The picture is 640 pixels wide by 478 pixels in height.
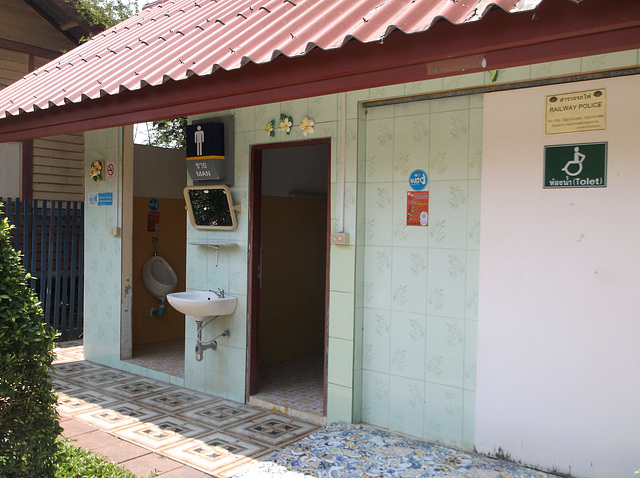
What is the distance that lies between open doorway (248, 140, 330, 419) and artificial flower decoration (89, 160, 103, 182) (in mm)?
2028

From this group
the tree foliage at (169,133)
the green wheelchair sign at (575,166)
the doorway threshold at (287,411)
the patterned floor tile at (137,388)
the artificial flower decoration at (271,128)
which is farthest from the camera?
the tree foliage at (169,133)

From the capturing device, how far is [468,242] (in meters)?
4.31

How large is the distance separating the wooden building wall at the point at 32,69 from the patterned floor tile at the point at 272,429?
22.5 ft

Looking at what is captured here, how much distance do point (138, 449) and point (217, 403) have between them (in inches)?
50.7

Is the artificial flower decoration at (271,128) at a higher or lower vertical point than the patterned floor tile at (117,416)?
higher

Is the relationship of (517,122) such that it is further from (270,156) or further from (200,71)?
(270,156)

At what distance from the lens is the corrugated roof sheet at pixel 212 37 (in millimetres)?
3092

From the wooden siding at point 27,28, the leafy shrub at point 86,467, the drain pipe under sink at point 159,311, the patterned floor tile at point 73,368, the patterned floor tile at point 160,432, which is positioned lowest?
the patterned floor tile at point 73,368

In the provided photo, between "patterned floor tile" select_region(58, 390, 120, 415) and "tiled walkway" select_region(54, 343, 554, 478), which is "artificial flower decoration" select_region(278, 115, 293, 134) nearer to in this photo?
"tiled walkway" select_region(54, 343, 554, 478)

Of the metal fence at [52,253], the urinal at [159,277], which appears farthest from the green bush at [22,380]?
the metal fence at [52,253]

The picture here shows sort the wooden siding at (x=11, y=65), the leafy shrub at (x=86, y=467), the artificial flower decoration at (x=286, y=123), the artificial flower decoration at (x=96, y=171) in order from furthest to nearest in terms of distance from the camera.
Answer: the wooden siding at (x=11, y=65), the artificial flower decoration at (x=96, y=171), the artificial flower decoration at (x=286, y=123), the leafy shrub at (x=86, y=467)

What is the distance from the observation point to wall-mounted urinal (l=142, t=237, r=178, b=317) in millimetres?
7984

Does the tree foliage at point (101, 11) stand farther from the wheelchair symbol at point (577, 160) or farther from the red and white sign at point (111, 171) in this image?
the wheelchair symbol at point (577, 160)

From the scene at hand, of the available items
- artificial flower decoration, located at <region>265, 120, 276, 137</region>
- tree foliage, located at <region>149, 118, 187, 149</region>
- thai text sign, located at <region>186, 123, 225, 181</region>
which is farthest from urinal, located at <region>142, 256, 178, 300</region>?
tree foliage, located at <region>149, 118, 187, 149</region>
